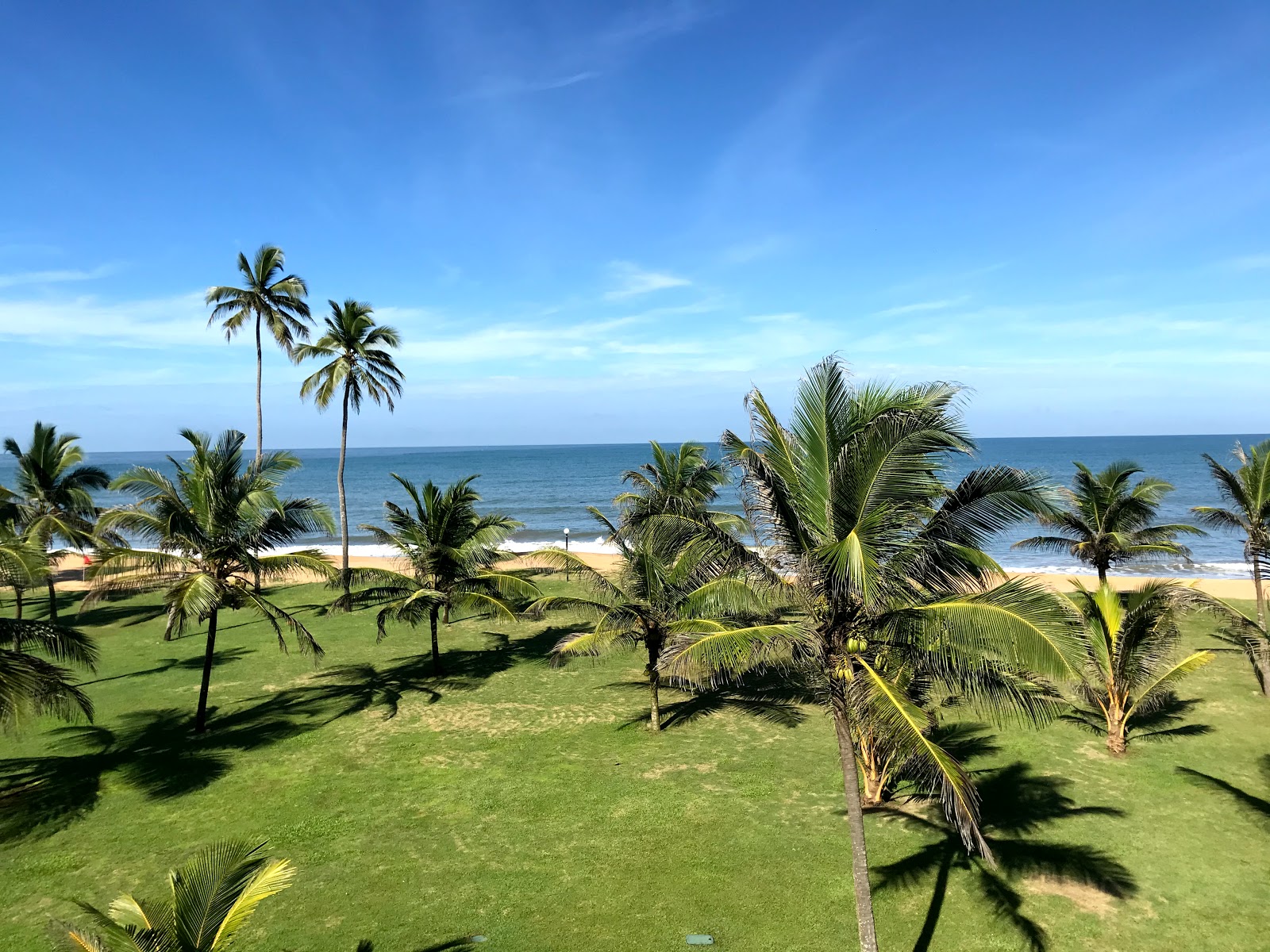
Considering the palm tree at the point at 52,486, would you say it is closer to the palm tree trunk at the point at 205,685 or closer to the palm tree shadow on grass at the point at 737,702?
the palm tree trunk at the point at 205,685

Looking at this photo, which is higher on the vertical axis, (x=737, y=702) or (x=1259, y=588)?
(x=1259, y=588)

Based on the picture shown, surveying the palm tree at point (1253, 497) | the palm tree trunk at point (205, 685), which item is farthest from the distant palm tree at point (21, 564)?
the palm tree at point (1253, 497)

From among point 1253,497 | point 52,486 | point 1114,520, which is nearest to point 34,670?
point 52,486

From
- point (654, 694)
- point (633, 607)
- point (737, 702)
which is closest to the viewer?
point (633, 607)

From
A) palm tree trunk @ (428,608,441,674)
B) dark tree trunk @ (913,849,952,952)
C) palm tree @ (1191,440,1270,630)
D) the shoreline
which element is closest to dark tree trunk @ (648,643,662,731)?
the shoreline

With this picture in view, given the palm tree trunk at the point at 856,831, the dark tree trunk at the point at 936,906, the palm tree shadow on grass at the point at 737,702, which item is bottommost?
the palm tree shadow on grass at the point at 737,702

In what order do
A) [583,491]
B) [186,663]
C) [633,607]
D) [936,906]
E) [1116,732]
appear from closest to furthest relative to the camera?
[936,906]
[1116,732]
[633,607]
[186,663]
[583,491]

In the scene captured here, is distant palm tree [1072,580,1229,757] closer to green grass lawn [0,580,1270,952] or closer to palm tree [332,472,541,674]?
green grass lawn [0,580,1270,952]

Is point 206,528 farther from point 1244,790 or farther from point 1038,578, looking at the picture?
point 1038,578
